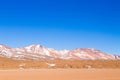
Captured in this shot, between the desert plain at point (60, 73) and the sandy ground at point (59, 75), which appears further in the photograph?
the desert plain at point (60, 73)

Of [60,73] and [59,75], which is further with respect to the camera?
[60,73]

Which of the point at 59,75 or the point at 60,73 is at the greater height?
the point at 60,73

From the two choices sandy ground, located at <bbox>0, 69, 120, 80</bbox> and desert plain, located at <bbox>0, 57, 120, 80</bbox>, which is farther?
desert plain, located at <bbox>0, 57, 120, 80</bbox>
